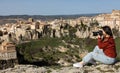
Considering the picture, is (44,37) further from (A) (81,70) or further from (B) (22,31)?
(A) (81,70)

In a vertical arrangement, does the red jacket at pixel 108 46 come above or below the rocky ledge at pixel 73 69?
above

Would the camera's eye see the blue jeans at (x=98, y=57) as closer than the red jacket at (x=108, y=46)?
No

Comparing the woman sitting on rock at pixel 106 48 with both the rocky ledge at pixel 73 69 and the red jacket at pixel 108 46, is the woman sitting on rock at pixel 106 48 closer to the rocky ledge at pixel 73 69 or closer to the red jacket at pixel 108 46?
the red jacket at pixel 108 46

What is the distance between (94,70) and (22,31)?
7667 cm

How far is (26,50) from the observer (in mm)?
67125

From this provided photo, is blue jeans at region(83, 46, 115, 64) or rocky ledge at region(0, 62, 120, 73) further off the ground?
blue jeans at region(83, 46, 115, 64)

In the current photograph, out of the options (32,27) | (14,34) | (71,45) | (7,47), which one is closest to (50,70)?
(7,47)

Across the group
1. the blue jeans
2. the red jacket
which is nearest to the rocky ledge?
the blue jeans

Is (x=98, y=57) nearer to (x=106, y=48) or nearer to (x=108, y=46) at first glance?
(x=106, y=48)

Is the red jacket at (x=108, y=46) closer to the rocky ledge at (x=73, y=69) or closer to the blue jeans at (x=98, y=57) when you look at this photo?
the blue jeans at (x=98, y=57)

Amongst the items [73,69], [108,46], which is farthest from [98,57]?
[73,69]

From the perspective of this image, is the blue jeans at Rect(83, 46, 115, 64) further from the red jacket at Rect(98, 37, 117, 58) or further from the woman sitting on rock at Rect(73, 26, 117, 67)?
the red jacket at Rect(98, 37, 117, 58)

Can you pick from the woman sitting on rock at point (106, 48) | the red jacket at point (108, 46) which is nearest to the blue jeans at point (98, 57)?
the woman sitting on rock at point (106, 48)

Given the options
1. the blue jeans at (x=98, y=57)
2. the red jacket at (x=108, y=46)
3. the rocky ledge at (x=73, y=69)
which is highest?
the red jacket at (x=108, y=46)
